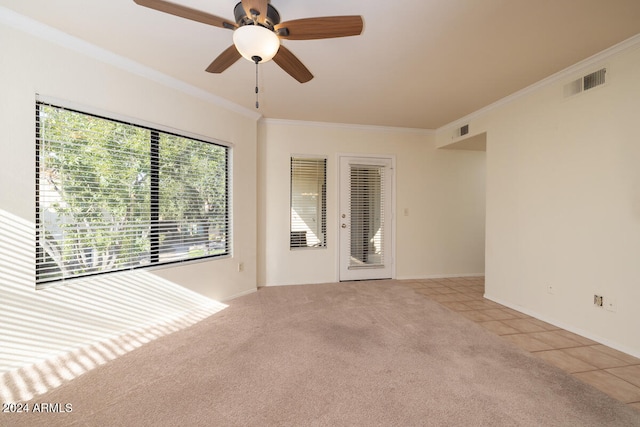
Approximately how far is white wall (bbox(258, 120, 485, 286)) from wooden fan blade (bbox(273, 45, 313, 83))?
2.13m

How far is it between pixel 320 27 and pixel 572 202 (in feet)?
9.64

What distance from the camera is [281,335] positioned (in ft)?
8.53

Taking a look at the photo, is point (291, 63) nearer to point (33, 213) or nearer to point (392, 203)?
point (33, 213)

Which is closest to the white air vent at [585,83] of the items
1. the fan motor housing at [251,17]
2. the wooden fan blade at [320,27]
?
the wooden fan blade at [320,27]

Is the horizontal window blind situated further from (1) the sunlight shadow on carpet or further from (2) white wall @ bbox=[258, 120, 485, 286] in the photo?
(1) the sunlight shadow on carpet

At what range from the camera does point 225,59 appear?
2.07m

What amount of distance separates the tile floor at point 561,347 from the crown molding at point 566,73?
2.58 m

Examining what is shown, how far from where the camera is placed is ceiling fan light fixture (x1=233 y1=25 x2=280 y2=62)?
1.58 m

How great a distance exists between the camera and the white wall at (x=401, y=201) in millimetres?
4328

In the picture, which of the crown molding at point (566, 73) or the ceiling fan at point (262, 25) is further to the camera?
the crown molding at point (566, 73)

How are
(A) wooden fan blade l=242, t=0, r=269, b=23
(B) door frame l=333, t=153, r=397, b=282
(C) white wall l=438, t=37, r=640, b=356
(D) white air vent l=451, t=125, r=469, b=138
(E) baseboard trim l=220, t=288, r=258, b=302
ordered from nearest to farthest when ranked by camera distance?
(A) wooden fan blade l=242, t=0, r=269, b=23 → (C) white wall l=438, t=37, r=640, b=356 → (E) baseboard trim l=220, t=288, r=258, b=302 → (D) white air vent l=451, t=125, r=469, b=138 → (B) door frame l=333, t=153, r=397, b=282

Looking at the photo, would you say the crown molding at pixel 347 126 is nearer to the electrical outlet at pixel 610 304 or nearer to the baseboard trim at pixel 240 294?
the baseboard trim at pixel 240 294

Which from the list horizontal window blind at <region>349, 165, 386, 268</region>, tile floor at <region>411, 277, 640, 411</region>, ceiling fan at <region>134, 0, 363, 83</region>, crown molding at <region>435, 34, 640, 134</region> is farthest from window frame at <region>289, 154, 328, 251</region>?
ceiling fan at <region>134, 0, 363, 83</region>

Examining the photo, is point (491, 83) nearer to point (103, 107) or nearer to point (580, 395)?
point (580, 395)
